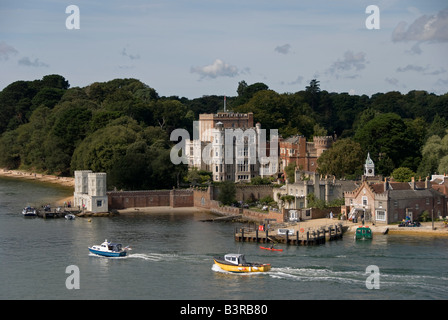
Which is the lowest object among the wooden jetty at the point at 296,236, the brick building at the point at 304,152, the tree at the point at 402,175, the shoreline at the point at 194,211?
the wooden jetty at the point at 296,236

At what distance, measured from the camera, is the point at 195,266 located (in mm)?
60688

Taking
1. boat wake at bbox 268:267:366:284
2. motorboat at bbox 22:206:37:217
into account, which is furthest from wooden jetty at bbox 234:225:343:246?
motorboat at bbox 22:206:37:217

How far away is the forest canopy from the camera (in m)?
98.9

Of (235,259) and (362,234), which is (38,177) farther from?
(235,259)

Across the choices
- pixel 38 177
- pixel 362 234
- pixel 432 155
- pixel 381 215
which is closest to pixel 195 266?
pixel 362 234

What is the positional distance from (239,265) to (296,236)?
40.3 ft

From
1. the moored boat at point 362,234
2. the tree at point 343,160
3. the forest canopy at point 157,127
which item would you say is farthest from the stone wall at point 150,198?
the moored boat at point 362,234

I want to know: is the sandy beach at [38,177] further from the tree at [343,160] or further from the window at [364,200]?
the window at [364,200]

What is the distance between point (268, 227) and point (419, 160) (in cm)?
3352

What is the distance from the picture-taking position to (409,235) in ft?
238

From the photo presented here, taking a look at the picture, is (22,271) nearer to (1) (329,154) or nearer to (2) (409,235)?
(2) (409,235)

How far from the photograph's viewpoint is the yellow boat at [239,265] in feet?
192

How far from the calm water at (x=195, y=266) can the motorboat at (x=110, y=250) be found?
68 centimetres

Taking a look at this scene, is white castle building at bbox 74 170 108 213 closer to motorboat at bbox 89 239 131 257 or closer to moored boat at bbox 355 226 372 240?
motorboat at bbox 89 239 131 257
